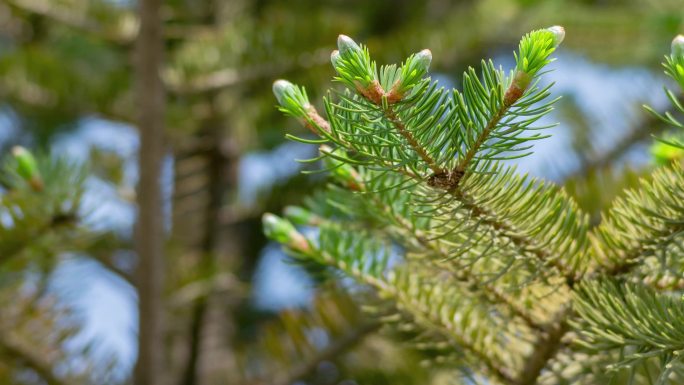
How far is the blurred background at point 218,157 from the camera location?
0.86 metres

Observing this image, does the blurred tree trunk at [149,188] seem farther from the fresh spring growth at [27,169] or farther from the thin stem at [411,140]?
the thin stem at [411,140]

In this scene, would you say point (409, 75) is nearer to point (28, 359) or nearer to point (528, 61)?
point (528, 61)

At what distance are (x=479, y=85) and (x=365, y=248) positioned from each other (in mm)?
221

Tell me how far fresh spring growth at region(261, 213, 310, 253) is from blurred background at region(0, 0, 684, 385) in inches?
10.6

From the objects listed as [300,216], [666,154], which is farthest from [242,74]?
[666,154]

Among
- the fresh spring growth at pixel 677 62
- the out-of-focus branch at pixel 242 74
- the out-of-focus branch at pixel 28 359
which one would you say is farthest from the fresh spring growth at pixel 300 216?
the out-of-focus branch at pixel 242 74

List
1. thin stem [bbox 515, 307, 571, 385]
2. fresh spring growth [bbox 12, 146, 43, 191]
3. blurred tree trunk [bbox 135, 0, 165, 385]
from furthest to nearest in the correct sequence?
blurred tree trunk [bbox 135, 0, 165, 385] < fresh spring growth [bbox 12, 146, 43, 191] < thin stem [bbox 515, 307, 571, 385]

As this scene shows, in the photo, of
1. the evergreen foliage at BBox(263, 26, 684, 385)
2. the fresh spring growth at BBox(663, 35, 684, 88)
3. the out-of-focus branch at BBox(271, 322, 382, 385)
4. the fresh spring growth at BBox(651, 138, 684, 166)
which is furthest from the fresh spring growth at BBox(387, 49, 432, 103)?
the out-of-focus branch at BBox(271, 322, 382, 385)

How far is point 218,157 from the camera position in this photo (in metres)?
1.41

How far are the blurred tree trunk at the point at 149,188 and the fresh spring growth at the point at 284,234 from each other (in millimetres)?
318

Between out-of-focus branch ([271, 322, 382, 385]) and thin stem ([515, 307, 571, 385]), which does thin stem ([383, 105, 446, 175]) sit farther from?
out-of-focus branch ([271, 322, 382, 385])

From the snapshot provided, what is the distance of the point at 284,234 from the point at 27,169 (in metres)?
0.28

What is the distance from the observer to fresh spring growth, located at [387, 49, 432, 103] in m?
0.36

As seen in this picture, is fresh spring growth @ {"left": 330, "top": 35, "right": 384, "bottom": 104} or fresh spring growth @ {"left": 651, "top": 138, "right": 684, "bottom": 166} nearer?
fresh spring growth @ {"left": 330, "top": 35, "right": 384, "bottom": 104}
